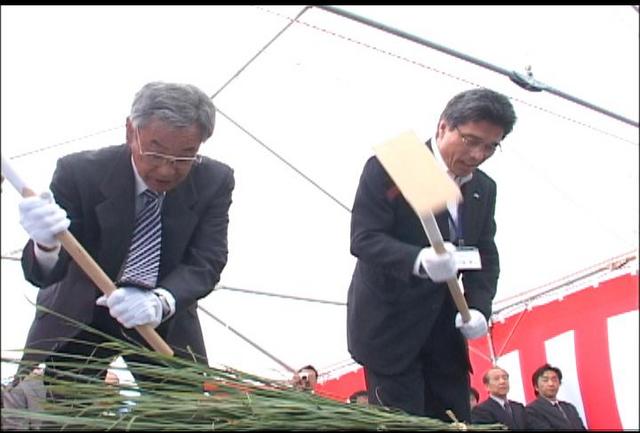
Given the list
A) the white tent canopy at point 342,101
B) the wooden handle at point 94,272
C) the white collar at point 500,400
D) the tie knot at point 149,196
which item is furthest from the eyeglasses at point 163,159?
the white collar at point 500,400

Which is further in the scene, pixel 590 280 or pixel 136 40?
pixel 590 280

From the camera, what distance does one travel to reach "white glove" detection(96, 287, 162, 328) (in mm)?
1827

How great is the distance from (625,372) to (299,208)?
1.90 metres

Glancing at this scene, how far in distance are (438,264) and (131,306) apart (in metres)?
0.64

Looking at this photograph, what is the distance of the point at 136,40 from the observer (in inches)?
169

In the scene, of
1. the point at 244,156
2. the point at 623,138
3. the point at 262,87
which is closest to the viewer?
the point at 623,138

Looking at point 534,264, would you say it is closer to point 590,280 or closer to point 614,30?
point 590,280

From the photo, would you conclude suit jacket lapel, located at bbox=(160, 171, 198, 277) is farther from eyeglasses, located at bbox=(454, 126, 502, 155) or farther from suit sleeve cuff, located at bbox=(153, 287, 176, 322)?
eyeglasses, located at bbox=(454, 126, 502, 155)

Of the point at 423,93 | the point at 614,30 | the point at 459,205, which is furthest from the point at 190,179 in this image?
the point at 423,93

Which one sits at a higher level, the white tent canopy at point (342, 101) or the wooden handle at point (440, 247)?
the white tent canopy at point (342, 101)

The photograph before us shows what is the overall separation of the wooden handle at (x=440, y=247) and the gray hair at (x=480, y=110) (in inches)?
10.9

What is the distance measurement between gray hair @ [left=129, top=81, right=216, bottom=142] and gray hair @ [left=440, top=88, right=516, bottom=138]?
0.57 meters

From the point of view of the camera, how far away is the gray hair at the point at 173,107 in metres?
1.95

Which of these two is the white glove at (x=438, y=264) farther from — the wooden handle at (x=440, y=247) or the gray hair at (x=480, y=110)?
the gray hair at (x=480, y=110)
